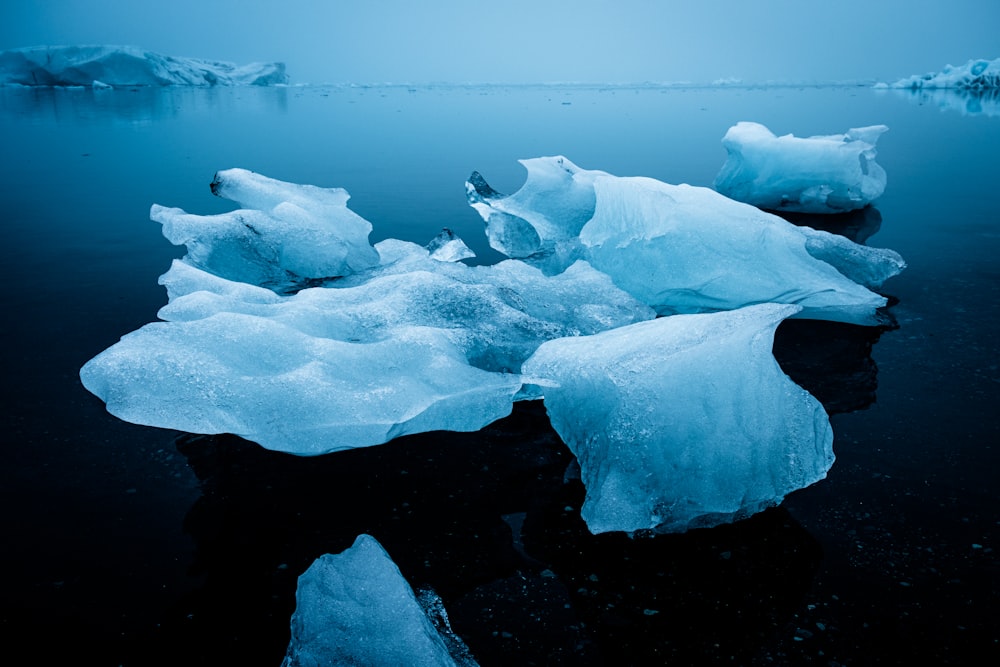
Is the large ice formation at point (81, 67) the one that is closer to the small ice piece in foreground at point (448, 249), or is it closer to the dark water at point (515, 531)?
the small ice piece in foreground at point (448, 249)

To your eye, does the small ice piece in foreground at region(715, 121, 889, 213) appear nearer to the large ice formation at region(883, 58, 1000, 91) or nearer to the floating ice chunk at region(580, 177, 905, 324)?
the floating ice chunk at region(580, 177, 905, 324)

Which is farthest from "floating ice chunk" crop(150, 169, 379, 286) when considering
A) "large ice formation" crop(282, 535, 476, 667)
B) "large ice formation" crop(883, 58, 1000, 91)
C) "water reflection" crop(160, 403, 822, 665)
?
"large ice formation" crop(883, 58, 1000, 91)

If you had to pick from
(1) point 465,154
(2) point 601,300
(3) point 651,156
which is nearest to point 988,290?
(2) point 601,300

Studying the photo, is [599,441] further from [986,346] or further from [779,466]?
[986,346]

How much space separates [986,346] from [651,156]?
6329mm

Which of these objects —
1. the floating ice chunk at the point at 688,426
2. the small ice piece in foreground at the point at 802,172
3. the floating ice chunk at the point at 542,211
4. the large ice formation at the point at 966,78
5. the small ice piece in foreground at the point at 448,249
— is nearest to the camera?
the floating ice chunk at the point at 688,426

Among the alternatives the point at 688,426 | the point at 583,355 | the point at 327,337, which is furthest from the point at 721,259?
the point at 327,337

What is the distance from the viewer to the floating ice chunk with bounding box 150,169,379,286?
341cm

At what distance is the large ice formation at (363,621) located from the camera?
3.85ft

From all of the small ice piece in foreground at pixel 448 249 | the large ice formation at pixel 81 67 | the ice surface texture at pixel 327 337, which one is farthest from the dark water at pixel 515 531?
the large ice formation at pixel 81 67

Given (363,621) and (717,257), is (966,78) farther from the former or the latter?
(363,621)

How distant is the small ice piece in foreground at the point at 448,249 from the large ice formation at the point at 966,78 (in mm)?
31920

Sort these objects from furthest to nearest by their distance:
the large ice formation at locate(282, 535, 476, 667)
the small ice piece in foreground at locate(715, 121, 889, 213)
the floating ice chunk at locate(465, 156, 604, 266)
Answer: the small ice piece in foreground at locate(715, 121, 889, 213) < the floating ice chunk at locate(465, 156, 604, 266) < the large ice formation at locate(282, 535, 476, 667)

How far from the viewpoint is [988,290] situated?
3.32 m
